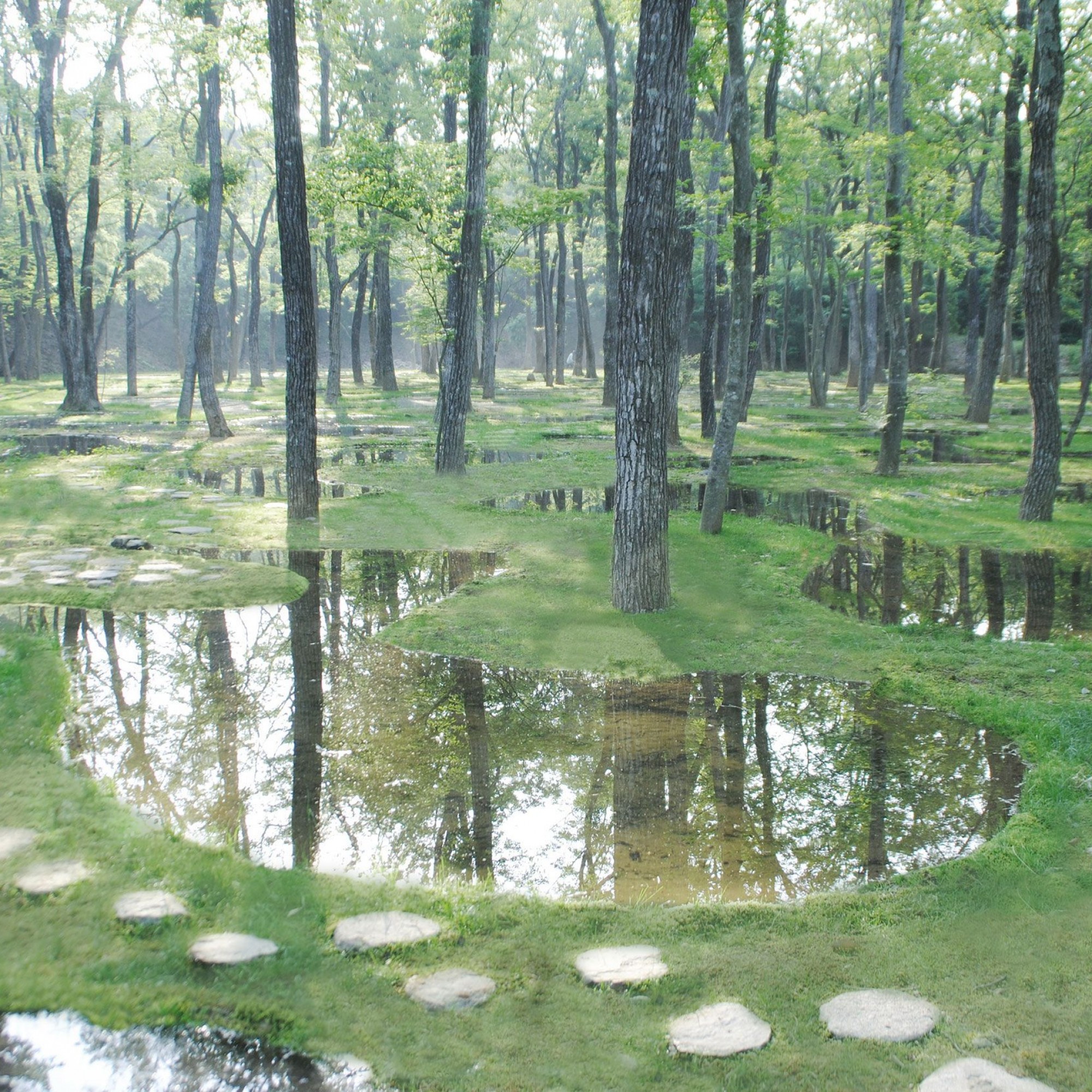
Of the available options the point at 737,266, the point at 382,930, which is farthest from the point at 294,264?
the point at 382,930

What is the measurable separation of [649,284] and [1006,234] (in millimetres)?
15053

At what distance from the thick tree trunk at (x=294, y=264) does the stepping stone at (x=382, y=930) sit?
25.5 ft

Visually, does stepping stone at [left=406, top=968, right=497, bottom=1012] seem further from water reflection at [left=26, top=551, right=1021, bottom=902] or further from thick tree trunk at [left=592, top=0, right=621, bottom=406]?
thick tree trunk at [left=592, top=0, right=621, bottom=406]

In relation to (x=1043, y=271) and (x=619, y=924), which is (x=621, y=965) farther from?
(x=1043, y=271)

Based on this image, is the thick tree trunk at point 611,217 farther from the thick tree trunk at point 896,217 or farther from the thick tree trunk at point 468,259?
the thick tree trunk at point 896,217

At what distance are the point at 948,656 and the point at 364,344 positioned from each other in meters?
70.4

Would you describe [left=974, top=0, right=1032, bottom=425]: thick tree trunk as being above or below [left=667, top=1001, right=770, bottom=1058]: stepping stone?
above

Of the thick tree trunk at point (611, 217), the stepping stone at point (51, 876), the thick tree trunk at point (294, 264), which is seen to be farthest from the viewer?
the thick tree trunk at point (611, 217)

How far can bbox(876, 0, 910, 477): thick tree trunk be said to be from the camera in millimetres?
13102

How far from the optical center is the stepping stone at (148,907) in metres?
3.38

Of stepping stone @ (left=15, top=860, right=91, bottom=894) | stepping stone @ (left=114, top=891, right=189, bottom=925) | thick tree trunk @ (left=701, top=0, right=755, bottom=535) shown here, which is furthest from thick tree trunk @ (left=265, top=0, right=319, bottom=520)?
stepping stone @ (left=114, top=891, right=189, bottom=925)

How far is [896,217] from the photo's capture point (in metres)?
12.7

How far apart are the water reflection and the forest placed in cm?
3

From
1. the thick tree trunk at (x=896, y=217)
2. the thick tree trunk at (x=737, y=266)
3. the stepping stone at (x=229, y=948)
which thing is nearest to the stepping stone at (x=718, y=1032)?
the stepping stone at (x=229, y=948)
